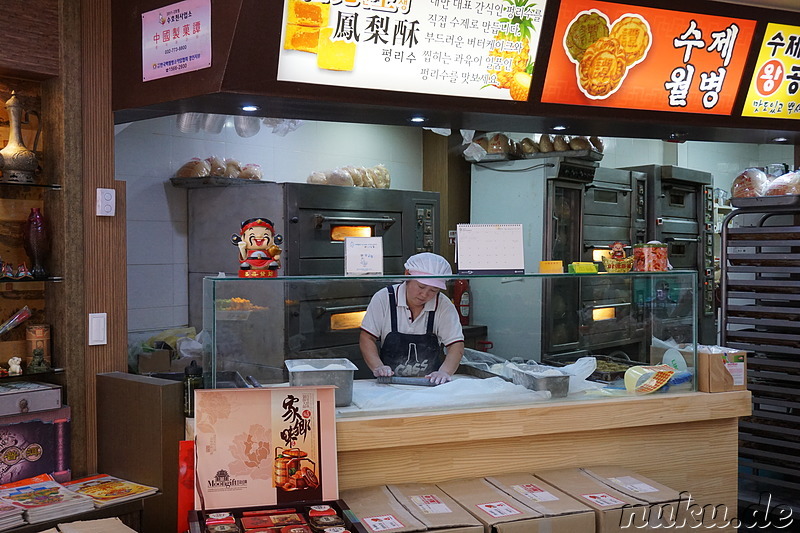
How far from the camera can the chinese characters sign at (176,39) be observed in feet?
8.73

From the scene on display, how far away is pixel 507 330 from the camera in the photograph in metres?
2.88

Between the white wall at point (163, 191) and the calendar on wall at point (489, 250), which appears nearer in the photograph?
the calendar on wall at point (489, 250)

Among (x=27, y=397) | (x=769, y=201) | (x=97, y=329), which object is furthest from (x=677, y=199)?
(x=27, y=397)

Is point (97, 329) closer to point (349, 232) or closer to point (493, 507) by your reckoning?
point (493, 507)

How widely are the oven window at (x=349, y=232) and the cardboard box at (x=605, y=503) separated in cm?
220

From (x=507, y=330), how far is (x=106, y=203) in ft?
5.65

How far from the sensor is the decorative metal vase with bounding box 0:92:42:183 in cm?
288

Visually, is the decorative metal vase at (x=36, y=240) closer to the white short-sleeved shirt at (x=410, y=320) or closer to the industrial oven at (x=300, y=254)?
the industrial oven at (x=300, y=254)

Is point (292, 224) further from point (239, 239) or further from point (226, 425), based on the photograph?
point (226, 425)

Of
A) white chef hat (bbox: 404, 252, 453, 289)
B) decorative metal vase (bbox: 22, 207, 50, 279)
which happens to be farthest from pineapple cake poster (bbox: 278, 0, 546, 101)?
decorative metal vase (bbox: 22, 207, 50, 279)

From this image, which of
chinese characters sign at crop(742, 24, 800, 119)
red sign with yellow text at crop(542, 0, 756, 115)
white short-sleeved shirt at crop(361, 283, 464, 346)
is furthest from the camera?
chinese characters sign at crop(742, 24, 800, 119)

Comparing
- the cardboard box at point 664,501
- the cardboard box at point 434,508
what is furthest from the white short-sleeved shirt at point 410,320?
the cardboard box at point 664,501

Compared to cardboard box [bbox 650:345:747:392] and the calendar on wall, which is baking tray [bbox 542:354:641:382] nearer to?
cardboard box [bbox 650:345:747:392]

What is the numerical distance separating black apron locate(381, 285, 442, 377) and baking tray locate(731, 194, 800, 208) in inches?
93.9
